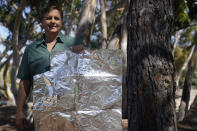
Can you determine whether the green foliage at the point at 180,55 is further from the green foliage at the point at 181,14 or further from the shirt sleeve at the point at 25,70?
the shirt sleeve at the point at 25,70

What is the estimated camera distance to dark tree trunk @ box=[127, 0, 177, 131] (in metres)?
1.85

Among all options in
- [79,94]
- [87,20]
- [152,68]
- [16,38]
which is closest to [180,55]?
[16,38]

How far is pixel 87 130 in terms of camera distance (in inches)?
64.9

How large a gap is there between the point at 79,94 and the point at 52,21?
634 mm

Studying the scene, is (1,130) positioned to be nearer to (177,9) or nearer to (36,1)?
(36,1)

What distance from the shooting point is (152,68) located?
6.14 feet

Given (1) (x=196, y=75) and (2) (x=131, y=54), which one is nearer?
(2) (x=131, y=54)

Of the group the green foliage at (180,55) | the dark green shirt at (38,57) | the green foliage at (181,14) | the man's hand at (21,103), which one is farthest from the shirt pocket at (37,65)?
the green foliage at (180,55)

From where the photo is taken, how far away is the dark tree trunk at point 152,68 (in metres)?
1.85

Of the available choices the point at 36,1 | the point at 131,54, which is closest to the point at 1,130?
the point at 36,1

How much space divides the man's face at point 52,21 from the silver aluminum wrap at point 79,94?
1.13ft

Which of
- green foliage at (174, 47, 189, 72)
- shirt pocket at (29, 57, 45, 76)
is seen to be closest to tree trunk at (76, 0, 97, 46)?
shirt pocket at (29, 57, 45, 76)

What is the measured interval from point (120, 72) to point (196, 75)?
30524 mm

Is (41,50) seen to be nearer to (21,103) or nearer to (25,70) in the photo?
(25,70)
